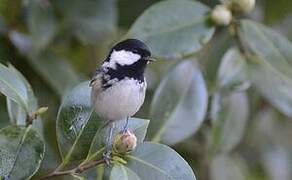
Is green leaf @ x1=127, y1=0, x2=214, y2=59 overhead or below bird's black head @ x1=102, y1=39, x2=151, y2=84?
below

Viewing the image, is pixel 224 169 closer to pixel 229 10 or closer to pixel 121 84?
pixel 229 10

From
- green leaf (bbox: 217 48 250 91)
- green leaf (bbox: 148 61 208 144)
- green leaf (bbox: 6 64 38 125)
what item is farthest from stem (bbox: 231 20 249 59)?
green leaf (bbox: 6 64 38 125)

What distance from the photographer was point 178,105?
7.54ft

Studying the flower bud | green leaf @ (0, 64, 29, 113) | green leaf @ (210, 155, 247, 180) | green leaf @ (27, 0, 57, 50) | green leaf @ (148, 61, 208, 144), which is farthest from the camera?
green leaf @ (210, 155, 247, 180)

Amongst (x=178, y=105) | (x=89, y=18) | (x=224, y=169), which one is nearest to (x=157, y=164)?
(x=178, y=105)

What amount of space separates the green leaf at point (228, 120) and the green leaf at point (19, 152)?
0.89 m

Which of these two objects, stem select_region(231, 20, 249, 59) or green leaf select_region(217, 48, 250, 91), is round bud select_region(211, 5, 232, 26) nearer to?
stem select_region(231, 20, 249, 59)

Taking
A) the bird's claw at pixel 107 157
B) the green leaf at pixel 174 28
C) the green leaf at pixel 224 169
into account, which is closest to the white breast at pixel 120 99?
the bird's claw at pixel 107 157

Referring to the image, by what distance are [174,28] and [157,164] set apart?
0.66 m

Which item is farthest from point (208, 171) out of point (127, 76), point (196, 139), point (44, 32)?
point (127, 76)

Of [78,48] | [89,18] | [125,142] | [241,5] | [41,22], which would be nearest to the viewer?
[125,142]

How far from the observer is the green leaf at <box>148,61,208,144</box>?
2238mm

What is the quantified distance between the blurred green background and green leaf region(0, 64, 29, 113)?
0.38 metres

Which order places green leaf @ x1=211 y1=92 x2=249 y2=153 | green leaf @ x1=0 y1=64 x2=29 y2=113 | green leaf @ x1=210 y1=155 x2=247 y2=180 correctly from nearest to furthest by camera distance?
green leaf @ x1=0 y1=64 x2=29 y2=113, green leaf @ x1=211 y1=92 x2=249 y2=153, green leaf @ x1=210 y1=155 x2=247 y2=180
